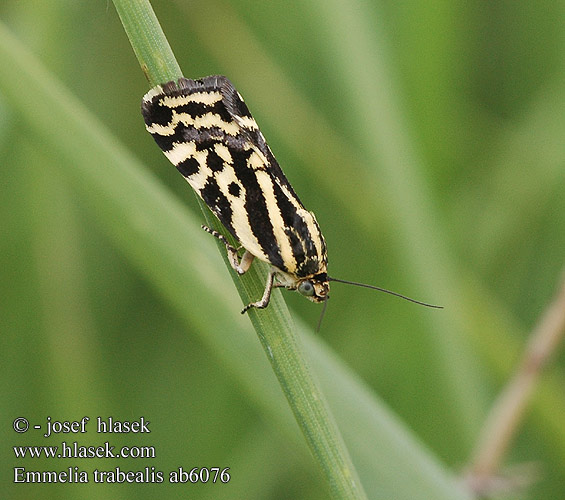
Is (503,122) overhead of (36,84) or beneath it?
overhead

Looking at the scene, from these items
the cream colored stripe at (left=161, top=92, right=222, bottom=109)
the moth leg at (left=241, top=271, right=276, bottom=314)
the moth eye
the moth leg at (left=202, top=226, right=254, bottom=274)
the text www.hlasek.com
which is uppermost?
the cream colored stripe at (left=161, top=92, right=222, bottom=109)

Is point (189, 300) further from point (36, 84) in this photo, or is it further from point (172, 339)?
point (172, 339)

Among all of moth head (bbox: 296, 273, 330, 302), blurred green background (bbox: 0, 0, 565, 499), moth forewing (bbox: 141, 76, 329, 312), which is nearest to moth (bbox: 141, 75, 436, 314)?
moth forewing (bbox: 141, 76, 329, 312)

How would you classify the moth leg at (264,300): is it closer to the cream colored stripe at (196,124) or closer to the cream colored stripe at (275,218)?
the cream colored stripe at (275,218)

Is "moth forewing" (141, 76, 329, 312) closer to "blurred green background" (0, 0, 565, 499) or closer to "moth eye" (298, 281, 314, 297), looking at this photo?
"moth eye" (298, 281, 314, 297)

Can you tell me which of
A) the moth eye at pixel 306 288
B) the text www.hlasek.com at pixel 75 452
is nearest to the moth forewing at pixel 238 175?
the moth eye at pixel 306 288

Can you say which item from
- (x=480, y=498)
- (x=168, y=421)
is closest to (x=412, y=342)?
(x=480, y=498)

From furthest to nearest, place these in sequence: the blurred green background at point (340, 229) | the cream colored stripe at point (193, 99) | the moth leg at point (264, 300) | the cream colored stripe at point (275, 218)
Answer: the blurred green background at point (340, 229) < the cream colored stripe at point (275, 218) < the cream colored stripe at point (193, 99) < the moth leg at point (264, 300)
